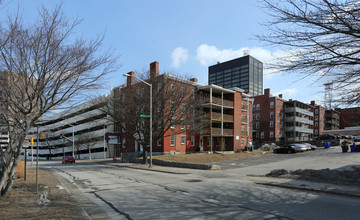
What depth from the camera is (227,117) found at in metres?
45.7

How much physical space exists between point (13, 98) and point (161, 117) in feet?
63.7

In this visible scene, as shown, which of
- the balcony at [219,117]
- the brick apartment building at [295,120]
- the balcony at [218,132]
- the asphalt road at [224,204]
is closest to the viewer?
the asphalt road at [224,204]

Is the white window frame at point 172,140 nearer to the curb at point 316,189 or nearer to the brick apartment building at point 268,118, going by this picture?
the curb at point 316,189

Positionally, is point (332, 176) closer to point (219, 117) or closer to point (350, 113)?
point (350, 113)

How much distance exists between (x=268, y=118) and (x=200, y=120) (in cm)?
4460

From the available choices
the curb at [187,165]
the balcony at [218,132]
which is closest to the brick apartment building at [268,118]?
the balcony at [218,132]

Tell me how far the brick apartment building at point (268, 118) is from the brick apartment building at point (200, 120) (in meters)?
17.5

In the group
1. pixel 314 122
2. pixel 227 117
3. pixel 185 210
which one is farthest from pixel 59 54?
pixel 314 122

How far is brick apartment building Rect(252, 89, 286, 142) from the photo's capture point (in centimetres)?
6981

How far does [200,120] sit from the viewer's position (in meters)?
31.4

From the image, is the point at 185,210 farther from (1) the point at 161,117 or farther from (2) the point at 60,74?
(1) the point at 161,117

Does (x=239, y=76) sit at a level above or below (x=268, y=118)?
above

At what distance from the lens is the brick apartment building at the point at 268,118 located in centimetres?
6981

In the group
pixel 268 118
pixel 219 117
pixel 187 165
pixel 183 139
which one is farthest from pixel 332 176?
pixel 268 118
